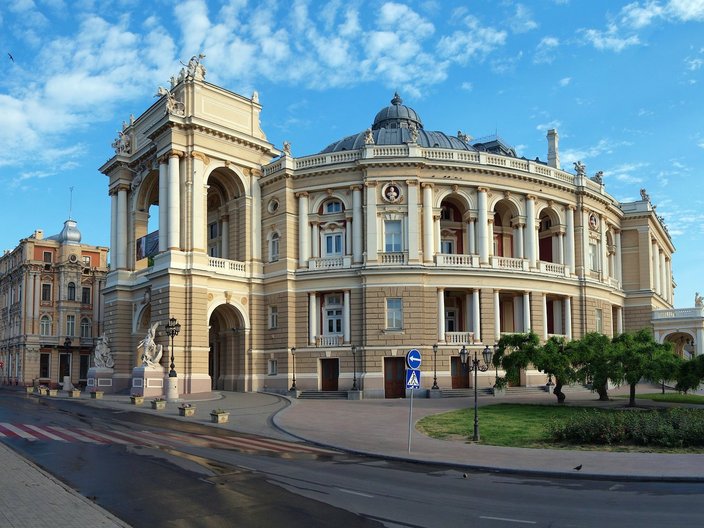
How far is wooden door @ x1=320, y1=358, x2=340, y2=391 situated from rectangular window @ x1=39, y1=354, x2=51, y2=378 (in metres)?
55.4

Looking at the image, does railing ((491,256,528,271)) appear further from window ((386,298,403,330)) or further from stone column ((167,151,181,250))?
stone column ((167,151,181,250))

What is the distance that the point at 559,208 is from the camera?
173 ft

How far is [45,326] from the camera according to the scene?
88.4 meters

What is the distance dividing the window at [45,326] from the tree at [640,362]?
76.2m

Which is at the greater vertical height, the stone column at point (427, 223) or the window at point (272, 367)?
the stone column at point (427, 223)

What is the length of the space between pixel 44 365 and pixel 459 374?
6334 centimetres

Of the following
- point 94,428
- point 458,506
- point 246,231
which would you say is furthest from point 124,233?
point 458,506

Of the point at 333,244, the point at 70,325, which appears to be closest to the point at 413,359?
the point at 333,244

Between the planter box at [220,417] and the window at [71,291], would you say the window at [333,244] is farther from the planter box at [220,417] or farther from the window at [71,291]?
the window at [71,291]

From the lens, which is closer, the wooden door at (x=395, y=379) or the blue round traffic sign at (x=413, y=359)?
the blue round traffic sign at (x=413, y=359)

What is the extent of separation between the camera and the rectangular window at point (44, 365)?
8719 cm

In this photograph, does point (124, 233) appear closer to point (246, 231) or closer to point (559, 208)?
point (246, 231)

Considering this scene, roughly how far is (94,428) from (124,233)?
31.0m

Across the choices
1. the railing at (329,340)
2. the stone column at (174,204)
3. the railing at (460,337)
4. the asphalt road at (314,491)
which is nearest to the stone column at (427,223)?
the railing at (460,337)
